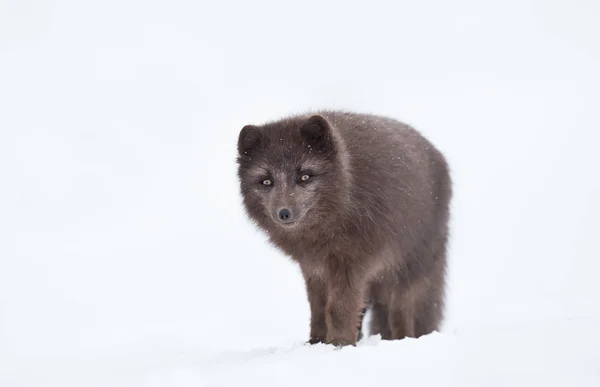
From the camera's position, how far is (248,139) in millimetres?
7098

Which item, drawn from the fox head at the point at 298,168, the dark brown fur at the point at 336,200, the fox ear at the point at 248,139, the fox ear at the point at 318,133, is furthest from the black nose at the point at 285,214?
the fox ear at the point at 248,139

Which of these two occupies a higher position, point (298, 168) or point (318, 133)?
point (318, 133)

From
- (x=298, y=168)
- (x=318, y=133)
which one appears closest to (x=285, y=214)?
(x=298, y=168)

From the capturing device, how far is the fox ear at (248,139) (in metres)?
7.04

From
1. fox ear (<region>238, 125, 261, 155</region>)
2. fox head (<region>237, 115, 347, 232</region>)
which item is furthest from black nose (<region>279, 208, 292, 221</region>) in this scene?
fox ear (<region>238, 125, 261, 155</region>)

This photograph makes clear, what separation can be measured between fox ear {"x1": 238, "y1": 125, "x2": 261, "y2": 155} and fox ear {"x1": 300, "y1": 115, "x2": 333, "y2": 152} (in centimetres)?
41

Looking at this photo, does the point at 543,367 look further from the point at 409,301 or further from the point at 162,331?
the point at 162,331

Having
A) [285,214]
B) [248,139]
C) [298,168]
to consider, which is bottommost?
[285,214]

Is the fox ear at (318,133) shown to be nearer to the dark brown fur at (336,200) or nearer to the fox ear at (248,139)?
the dark brown fur at (336,200)

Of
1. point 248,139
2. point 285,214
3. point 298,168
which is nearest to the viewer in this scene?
point 285,214

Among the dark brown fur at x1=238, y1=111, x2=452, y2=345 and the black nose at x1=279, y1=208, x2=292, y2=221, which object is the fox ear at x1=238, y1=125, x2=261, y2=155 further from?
the black nose at x1=279, y1=208, x2=292, y2=221

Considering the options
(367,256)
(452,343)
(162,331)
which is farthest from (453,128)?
(452,343)

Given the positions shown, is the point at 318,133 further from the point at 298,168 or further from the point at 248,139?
the point at 248,139

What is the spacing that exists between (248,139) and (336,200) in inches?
37.3
